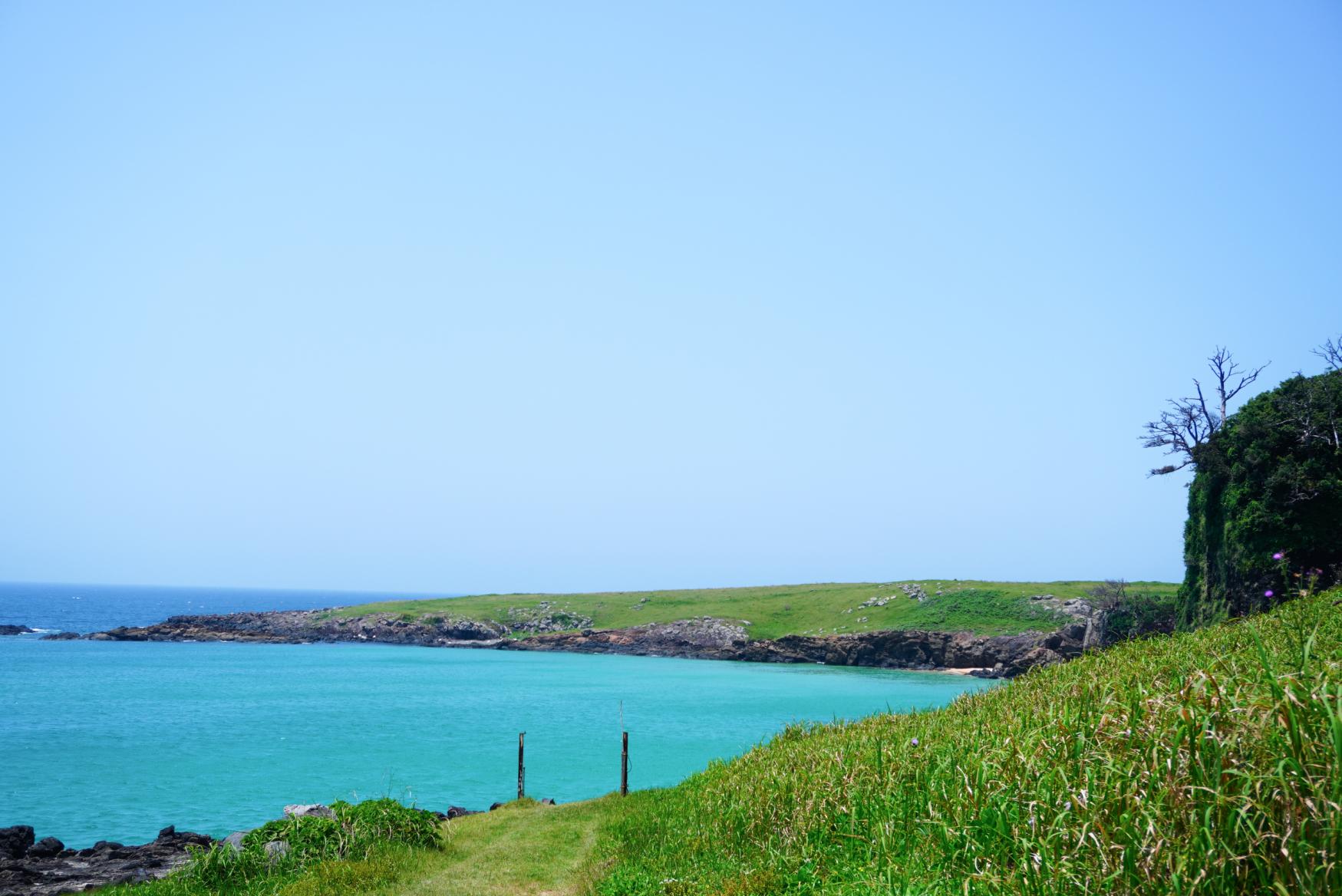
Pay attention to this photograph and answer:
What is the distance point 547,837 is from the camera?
21.9 metres

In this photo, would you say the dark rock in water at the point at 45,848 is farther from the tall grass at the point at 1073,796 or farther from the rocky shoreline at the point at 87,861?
the tall grass at the point at 1073,796

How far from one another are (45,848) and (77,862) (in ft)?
6.40

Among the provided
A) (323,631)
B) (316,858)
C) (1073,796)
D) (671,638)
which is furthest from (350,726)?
(323,631)

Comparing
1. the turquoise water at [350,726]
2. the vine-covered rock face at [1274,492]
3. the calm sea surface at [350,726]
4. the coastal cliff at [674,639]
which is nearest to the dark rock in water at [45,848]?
the calm sea surface at [350,726]

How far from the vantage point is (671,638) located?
12812 centimetres

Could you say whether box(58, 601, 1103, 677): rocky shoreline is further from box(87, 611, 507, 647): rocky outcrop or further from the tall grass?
the tall grass

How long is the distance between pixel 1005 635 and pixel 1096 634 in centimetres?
1138

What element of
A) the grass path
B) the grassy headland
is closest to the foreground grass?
the grass path

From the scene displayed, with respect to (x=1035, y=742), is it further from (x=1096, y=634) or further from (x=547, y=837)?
(x=1096, y=634)

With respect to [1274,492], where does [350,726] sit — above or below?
below

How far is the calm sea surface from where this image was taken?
3903 cm

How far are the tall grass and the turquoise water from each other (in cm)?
1163

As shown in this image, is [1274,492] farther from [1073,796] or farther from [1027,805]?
[1073,796]

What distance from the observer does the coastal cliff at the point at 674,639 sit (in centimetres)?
9606
